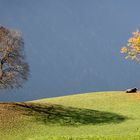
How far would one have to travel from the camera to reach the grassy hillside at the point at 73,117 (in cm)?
4919

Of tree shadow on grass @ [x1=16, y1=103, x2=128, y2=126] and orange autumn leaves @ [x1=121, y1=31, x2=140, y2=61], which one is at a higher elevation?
orange autumn leaves @ [x1=121, y1=31, x2=140, y2=61]

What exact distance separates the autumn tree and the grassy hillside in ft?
9.94

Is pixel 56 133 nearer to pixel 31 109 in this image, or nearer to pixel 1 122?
pixel 1 122

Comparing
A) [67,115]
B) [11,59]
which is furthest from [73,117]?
[11,59]

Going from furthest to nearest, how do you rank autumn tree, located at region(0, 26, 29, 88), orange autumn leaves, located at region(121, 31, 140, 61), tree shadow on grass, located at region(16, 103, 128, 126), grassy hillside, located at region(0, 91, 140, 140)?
1. orange autumn leaves, located at region(121, 31, 140, 61)
2. autumn tree, located at region(0, 26, 29, 88)
3. tree shadow on grass, located at region(16, 103, 128, 126)
4. grassy hillside, located at region(0, 91, 140, 140)

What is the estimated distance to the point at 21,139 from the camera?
46719mm

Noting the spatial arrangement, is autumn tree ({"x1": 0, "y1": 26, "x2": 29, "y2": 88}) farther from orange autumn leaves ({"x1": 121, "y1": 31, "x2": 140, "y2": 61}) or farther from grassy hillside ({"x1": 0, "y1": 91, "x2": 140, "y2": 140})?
orange autumn leaves ({"x1": 121, "y1": 31, "x2": 140, "y2": 61})

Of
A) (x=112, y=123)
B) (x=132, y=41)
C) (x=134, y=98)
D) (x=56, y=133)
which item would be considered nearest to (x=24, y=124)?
(x=56, y=133)

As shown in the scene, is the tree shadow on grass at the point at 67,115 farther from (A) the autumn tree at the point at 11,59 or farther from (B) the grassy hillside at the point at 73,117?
(A) the autumn tree at the point at 11,59

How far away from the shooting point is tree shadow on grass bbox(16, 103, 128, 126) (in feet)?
184

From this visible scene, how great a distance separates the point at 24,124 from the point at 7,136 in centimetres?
496

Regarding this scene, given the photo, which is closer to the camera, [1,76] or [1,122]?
[1,122]

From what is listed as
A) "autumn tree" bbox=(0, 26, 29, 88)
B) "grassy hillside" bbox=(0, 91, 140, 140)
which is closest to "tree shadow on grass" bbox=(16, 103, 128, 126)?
"grassy hillside" bbox=(0, 91, 140, 140)

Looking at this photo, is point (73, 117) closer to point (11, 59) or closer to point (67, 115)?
point (67, 115)
